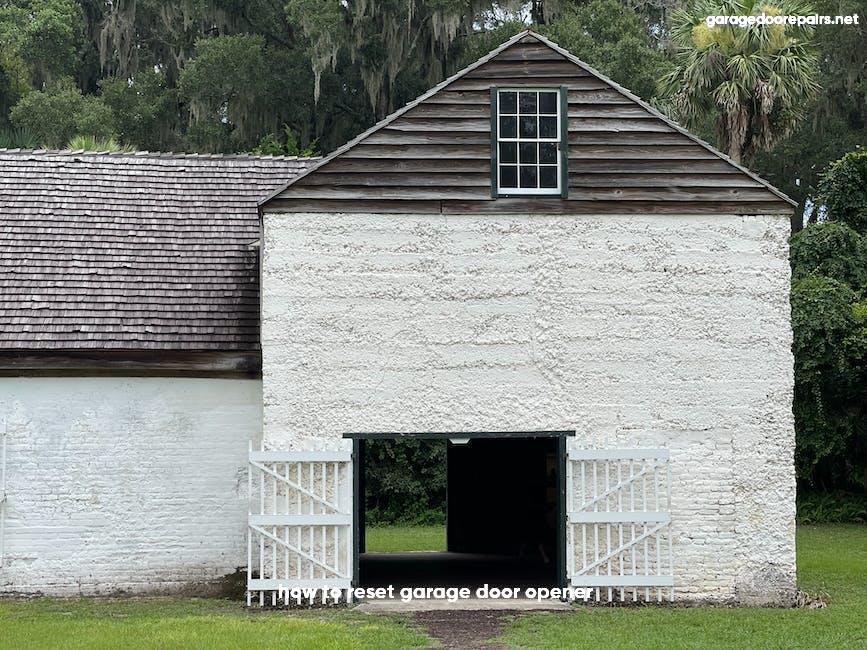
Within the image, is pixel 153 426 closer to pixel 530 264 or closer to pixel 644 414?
pixel 530 264

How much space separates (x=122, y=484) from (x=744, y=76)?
Answer: 1498cm

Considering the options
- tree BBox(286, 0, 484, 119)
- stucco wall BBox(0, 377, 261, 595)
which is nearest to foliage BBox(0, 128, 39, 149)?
tree BBox(286, 0, 484, 119)

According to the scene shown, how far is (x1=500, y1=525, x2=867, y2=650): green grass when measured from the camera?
11.4m

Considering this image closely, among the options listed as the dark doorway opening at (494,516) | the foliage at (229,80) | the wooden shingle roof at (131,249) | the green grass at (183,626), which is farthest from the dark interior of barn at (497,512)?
the foliage at (229,80)

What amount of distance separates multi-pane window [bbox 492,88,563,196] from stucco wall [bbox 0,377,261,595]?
4216mm

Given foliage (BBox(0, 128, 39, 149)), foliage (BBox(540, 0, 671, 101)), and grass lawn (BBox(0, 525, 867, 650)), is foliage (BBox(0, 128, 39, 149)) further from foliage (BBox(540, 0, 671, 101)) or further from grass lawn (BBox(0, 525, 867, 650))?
grass lawn (BBox(0, 525, 867, 650))

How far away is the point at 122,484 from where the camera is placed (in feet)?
47.2

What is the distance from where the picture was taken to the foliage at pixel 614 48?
31578mm

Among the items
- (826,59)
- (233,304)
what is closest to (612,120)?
(233,304)

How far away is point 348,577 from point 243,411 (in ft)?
8.24

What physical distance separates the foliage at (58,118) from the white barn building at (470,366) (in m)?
19.2

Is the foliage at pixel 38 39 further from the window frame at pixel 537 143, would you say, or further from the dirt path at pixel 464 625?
the dirt path at pixel 464 625

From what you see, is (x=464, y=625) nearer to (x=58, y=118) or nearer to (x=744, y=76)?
(x=744, y=76)

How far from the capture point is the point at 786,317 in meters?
14.0
